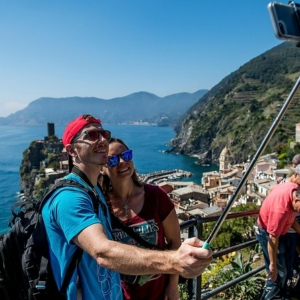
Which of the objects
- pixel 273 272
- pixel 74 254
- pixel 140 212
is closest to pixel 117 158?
pixel 140 212

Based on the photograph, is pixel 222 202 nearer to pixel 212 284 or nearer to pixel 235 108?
pixel 212 284

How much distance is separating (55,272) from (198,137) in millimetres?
102080

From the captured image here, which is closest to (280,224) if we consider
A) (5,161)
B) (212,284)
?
(212,284)

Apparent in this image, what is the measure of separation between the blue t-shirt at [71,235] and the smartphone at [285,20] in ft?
3.06

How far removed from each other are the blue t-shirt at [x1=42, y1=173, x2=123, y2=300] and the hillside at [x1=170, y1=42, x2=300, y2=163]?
64.7m

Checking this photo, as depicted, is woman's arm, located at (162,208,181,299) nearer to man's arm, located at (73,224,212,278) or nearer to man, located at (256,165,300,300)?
man's arm, located at (73,224,212,278)

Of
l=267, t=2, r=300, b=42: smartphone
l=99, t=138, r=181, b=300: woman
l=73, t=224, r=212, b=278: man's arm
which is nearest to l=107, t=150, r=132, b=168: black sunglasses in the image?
l=99, t=138, r=181, b=300: woman

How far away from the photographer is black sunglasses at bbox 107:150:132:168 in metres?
2.09

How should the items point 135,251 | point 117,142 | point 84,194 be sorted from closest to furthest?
point 135,251, point 84,194, point 117,142

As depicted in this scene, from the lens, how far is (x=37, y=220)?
140 cm

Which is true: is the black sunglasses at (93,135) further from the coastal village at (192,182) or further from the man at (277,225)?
the coastal village at (192,182)

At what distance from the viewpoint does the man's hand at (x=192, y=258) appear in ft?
3.71

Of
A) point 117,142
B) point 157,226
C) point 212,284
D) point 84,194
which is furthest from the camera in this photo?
point 212,284

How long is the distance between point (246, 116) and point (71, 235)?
325ft
